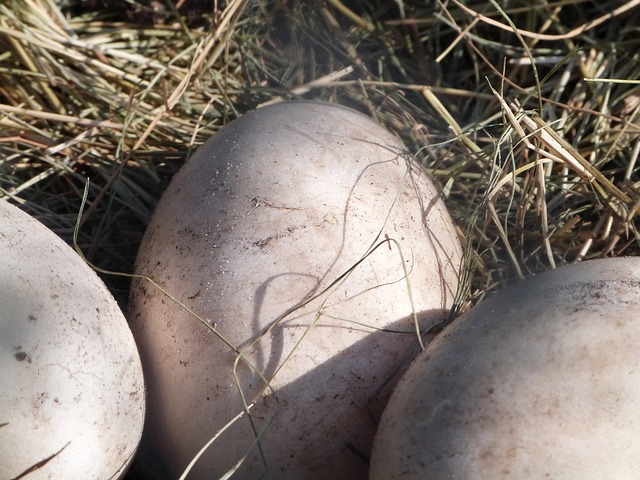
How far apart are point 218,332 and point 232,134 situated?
431mm

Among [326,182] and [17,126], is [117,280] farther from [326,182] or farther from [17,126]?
[326,182]

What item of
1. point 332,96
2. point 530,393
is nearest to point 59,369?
point 530,393

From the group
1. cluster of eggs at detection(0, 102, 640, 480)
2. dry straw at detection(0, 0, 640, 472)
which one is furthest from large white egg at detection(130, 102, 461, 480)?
dry straw at detection(0, 0, 640, 472)

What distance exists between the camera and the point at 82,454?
1338 mm

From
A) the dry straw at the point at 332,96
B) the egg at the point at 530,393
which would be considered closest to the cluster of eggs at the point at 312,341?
the egg at the point at 530,393

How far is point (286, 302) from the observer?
4.85 feet

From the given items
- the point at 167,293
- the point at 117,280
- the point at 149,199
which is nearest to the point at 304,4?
the point at 149,199

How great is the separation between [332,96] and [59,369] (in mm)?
1099

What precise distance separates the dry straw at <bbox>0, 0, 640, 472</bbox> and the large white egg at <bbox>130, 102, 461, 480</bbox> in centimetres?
34

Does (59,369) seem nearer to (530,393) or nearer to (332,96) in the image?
(530,393)

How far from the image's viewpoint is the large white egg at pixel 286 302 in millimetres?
1459

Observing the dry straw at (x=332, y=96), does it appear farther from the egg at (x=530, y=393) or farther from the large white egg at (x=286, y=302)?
the egg at (x=530, y=393)

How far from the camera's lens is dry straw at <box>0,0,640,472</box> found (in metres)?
2.00

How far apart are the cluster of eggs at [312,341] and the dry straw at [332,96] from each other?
0.37m
